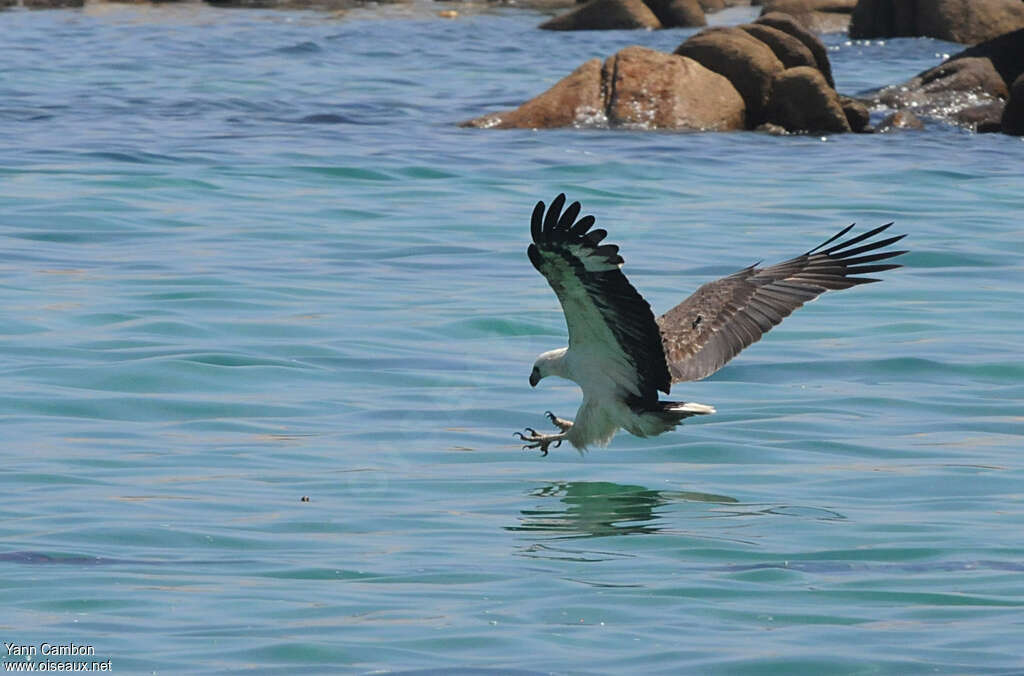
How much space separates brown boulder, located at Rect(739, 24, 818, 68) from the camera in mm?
Result: 21016

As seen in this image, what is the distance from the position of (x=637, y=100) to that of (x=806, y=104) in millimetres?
1929

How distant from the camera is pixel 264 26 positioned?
3184cm

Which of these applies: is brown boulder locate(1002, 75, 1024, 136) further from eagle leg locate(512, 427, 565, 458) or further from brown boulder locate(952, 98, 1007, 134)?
eagle leg locate(512, 427, 565, 458)

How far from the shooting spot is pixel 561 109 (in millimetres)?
19203

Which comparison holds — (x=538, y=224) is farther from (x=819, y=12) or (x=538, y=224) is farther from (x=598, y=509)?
(x=819, y=12)

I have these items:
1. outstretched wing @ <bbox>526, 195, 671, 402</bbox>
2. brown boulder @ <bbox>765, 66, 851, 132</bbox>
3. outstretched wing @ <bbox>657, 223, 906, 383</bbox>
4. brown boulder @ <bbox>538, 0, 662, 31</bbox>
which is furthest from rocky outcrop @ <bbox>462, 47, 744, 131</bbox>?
brown boulder @ <bbox>538, 0, 662, 31</bbox>

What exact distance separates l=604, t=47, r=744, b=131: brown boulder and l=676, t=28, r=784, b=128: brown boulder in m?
0.27

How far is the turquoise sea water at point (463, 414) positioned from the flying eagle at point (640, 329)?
433 mm

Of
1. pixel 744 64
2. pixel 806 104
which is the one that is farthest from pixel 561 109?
pixel 806 104

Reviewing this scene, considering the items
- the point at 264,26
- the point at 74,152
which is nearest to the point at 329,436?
the point at 74,152

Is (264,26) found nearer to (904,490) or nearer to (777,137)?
(777,137)

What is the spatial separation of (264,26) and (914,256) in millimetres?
20067

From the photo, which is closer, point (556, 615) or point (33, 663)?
point (33, 663)

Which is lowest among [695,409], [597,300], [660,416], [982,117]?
[660,416]
